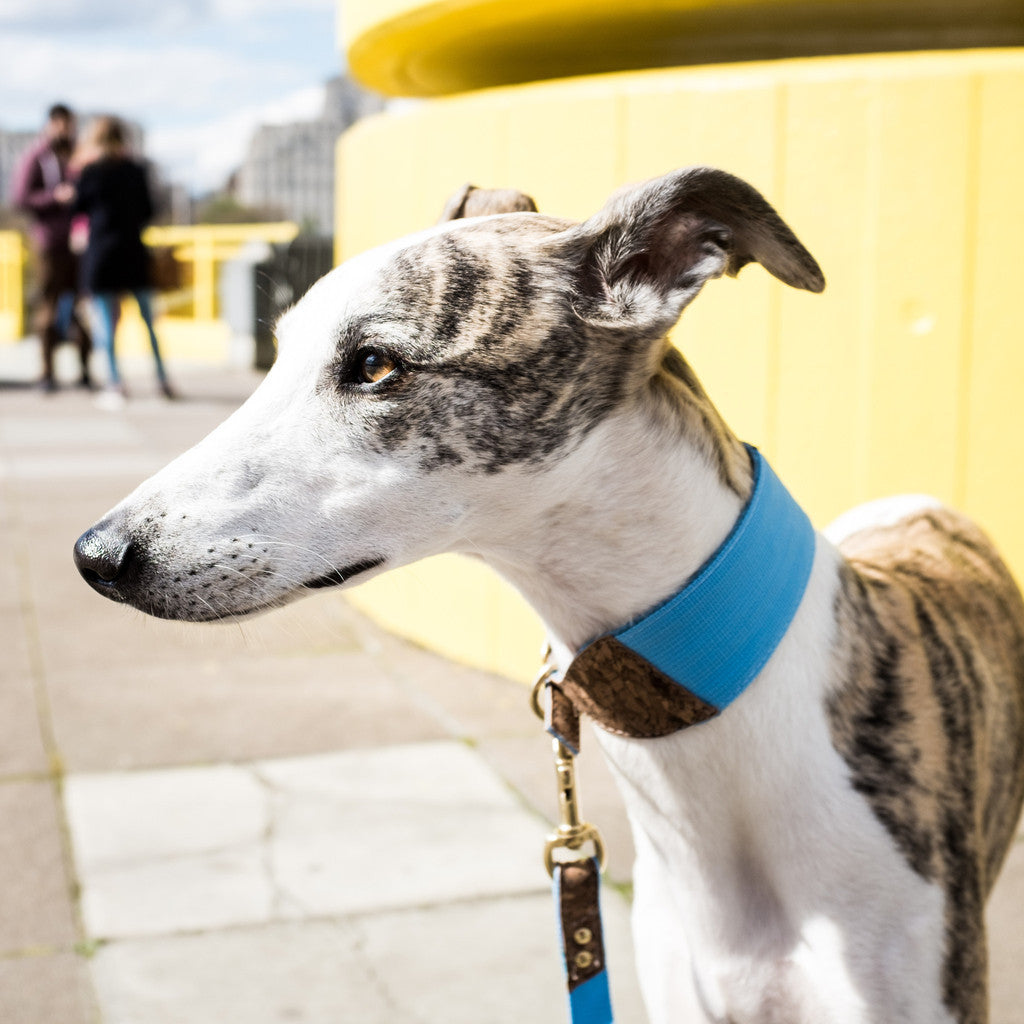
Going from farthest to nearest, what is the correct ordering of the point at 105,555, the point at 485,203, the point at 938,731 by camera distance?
the point at 485,203 < the point at 938,731 < the point at 105,555

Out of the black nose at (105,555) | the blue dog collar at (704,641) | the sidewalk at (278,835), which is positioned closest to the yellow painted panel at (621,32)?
the sidewalk at (278,835)

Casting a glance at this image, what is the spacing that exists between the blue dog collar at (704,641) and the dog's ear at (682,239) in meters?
0.31

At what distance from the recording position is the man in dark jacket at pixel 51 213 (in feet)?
38.7

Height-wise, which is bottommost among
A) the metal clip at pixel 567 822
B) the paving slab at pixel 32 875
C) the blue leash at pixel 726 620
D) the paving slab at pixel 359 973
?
the paving slab at pixel 359 973

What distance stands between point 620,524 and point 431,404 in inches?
11.8

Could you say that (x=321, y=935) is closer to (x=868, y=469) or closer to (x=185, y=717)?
(x=185, y=717)

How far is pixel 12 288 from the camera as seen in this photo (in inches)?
921

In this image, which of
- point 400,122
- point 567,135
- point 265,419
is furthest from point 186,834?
point 400,122

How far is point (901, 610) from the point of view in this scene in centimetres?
207

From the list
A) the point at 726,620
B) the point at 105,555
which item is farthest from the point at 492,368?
the point at 105,555

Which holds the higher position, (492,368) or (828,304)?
(828,304)

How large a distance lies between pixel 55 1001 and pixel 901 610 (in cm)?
189

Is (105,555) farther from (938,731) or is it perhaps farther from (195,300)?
(195,300)

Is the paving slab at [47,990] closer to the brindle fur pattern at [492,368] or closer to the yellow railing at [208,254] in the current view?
the brindle fur pattern at [492,368]
